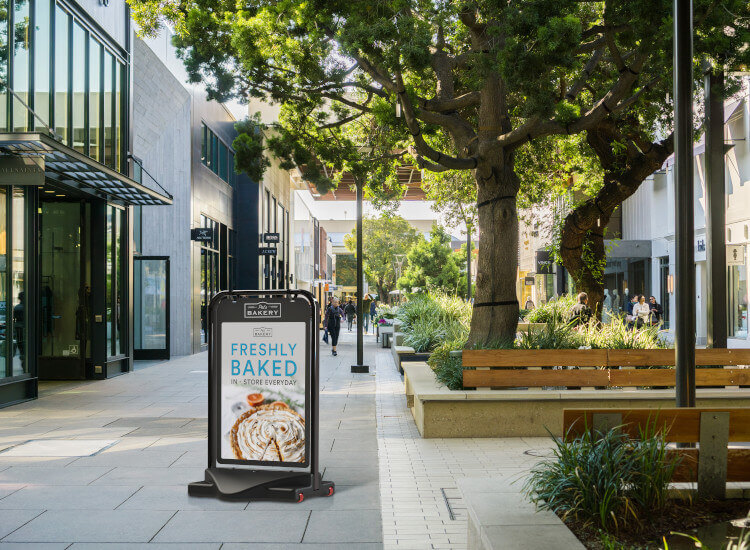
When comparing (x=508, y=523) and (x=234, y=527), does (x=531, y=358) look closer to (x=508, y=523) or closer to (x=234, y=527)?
(x=234, y=527)

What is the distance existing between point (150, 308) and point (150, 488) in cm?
1608

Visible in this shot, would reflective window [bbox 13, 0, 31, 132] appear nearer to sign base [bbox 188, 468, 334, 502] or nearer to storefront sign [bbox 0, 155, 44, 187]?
storefront sign [bbox 0, 155, 44, 187]

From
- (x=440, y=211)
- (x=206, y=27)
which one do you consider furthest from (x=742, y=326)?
(x=206, y=27)

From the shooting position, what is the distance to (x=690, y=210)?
229 inches

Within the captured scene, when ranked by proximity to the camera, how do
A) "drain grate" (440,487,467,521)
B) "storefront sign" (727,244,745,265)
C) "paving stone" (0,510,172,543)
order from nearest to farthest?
"paving stone" (0,510,172,543) < "drain grate" (440,487,467,521) < "storefront sign" (727,244,745,265)

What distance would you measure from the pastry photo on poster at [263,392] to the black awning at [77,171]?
594 cm

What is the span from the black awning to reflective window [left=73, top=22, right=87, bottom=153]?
2.97 feet

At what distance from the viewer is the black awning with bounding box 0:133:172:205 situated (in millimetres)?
10944

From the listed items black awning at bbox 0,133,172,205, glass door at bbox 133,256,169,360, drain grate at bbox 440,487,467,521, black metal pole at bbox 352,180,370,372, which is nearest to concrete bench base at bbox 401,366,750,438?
drain grate at bbox 440,487,467,521

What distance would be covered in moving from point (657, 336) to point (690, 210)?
677cm

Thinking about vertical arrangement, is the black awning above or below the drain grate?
above

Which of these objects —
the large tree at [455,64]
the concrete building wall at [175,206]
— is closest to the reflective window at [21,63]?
the large tree at [455,64]

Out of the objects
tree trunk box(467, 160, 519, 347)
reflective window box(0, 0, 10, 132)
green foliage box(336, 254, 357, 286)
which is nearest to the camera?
tree trunk box(467, 160, 519, 347)

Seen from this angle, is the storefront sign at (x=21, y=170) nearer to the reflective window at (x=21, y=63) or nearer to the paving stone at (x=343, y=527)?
the reflective window at (x=21, y=63)
